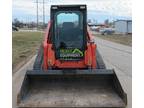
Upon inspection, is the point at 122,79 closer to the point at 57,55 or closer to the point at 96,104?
the point at 57,55

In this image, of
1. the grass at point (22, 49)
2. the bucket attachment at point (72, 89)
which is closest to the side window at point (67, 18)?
the bucket attachment at point (72, 89)

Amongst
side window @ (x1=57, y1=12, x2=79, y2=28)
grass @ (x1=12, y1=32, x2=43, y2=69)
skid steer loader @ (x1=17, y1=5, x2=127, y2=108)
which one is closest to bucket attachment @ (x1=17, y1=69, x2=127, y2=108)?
skid steer loader @ (x1=17, y1=5, x2=127, y2=108)

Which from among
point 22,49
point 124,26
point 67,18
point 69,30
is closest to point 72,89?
point 69,30

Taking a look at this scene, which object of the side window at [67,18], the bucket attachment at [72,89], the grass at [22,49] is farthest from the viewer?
the grass at [22,49]

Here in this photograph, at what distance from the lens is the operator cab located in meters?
11.2

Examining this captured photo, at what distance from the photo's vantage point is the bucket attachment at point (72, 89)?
30.7ft

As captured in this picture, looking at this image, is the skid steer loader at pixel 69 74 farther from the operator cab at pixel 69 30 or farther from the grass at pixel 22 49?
the grass at pixel 22 49

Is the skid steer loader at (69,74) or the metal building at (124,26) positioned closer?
the skid steer loader at (69,74)

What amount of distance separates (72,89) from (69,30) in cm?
190

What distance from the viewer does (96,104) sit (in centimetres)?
934
